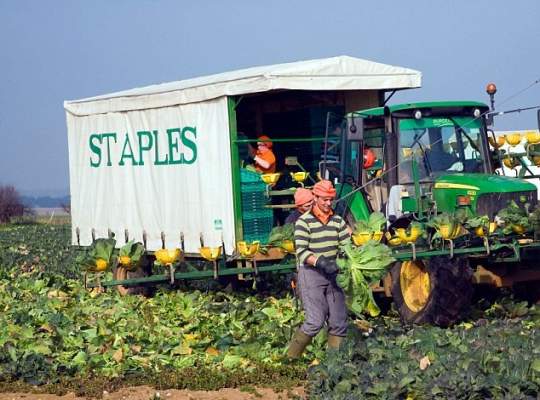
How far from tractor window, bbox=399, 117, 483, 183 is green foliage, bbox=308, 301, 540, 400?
11.1 ft

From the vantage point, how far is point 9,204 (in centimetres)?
6247

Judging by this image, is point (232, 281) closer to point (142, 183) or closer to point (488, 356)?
point (142, 183)

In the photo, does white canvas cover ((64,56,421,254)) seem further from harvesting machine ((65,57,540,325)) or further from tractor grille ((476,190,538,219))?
tractor grille ((476,190,538,219))

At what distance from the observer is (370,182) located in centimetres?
1367

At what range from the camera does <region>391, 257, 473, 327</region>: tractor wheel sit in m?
13.1

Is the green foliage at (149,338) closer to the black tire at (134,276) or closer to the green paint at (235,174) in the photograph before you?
the black tire at (134,276)

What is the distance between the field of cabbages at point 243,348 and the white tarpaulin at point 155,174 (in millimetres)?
1095

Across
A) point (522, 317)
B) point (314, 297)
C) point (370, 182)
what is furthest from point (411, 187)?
point (314, 297)

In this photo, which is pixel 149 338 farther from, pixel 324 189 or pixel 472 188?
pixel 472 188

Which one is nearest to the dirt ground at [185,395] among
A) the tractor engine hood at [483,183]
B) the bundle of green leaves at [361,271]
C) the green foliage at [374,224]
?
the bundle of green leaves at [361,271]

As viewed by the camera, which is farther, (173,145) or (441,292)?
(173,145)

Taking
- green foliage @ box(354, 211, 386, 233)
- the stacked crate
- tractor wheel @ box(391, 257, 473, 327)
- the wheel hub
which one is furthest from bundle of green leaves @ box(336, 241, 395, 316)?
the stacked crate

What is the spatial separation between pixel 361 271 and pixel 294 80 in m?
Answer: 4.83

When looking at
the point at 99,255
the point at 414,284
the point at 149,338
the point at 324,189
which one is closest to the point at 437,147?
the point at 414,284
